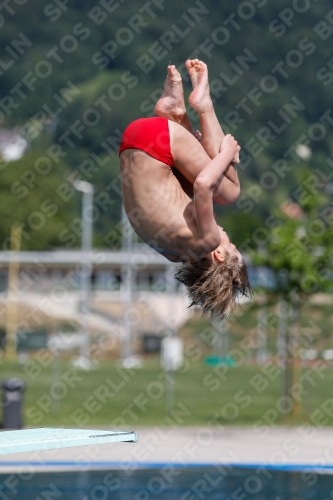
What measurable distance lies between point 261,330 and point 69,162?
2128 centimetres

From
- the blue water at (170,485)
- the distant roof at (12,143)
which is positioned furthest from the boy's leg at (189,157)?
the distant roof at (12,143)

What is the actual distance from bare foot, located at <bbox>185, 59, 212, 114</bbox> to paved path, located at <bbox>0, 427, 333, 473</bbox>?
14.1 feet

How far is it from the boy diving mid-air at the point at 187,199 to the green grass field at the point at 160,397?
24.3 ft

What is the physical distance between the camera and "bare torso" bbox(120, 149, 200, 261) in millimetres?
5059

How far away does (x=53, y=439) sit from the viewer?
5.24 m

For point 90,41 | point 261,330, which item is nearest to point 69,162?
point 90,41

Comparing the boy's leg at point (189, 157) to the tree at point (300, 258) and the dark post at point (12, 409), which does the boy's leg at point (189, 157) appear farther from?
the tree at point (300, 258)

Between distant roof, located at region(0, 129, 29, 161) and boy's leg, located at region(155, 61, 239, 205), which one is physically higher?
boy's leg, located at region(155, 61, 239, 205)

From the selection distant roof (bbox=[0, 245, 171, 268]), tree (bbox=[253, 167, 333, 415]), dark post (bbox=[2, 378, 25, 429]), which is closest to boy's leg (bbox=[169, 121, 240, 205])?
dark post (bbox=[2, 378, 25, 429])

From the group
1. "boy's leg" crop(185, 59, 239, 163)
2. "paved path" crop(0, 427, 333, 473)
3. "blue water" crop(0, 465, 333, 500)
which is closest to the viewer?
"boy's leg" crop(185, 59, 239, 163)

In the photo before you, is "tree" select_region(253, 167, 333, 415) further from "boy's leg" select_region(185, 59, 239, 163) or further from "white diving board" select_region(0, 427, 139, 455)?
"white diving board" select_region(0, 427, 139, 455)

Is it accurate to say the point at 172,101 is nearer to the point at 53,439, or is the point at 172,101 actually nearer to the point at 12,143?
the point at 53,439

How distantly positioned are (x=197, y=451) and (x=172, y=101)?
208 inches

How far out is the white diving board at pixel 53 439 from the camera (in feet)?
16.6
